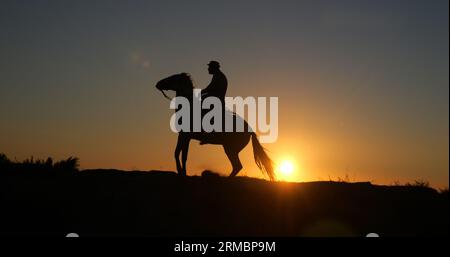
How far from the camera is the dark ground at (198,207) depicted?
1138 cm

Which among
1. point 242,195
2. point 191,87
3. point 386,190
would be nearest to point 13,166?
point 191,87

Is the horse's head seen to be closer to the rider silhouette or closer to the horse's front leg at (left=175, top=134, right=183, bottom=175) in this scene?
the rider silhouette

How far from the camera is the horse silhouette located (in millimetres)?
14289

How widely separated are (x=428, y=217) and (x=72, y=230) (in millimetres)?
7986

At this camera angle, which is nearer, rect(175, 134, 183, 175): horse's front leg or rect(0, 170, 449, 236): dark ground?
rect(0, 170, 449, 236): dark ground

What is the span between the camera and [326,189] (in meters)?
14.1

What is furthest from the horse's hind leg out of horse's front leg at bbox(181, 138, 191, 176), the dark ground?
horse's front leg at bbox(181, 138, 191, 176)

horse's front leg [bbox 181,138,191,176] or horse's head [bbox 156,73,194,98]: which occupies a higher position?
horse's head [bbox 156,73,194,98]

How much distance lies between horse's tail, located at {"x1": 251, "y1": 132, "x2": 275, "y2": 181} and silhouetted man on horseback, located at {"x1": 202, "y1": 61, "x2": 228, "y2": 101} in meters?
1.38

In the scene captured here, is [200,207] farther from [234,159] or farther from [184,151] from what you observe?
[234,159]

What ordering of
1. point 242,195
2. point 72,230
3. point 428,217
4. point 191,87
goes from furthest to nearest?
point 191,87
point 428,217
point 242,195
point 72,230

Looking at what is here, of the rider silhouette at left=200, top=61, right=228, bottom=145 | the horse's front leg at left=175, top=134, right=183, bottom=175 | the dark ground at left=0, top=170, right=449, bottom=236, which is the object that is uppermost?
the rider silhouette at left=200, top=61, right=228, bottom=145

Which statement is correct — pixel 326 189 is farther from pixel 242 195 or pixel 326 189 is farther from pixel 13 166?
pixel 13 166
